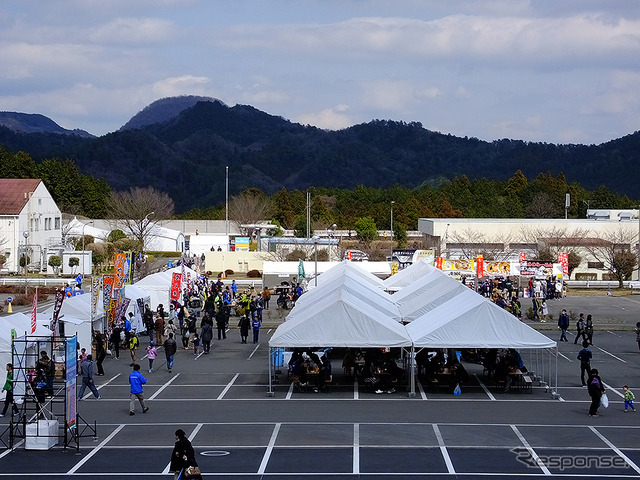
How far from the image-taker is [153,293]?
3669 centimetres

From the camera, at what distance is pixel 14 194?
63031 mm

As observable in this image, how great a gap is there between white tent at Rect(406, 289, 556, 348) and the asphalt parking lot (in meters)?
1.26

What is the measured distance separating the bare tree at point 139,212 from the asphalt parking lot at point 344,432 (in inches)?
1997

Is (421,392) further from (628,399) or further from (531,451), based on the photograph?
(531,451)

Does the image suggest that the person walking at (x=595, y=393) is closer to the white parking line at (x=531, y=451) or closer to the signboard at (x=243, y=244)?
the white parking line at (x=531, y=451)

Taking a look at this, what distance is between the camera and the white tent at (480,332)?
21172 millimetres

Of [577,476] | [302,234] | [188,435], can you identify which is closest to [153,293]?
[188,435]

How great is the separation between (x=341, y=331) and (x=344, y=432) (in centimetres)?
458

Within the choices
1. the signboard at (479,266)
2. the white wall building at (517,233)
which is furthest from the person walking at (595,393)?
the white wall building at (517,233)

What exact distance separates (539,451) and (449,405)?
173 inches

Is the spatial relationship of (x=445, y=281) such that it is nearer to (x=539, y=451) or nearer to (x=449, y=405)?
(x=449, y=405)

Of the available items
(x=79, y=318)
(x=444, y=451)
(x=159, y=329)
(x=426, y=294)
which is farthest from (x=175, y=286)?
(x=444, y=451)

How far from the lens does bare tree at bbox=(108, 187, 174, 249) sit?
76188 mm

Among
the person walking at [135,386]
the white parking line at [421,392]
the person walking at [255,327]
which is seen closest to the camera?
the person walking at [135,386]
